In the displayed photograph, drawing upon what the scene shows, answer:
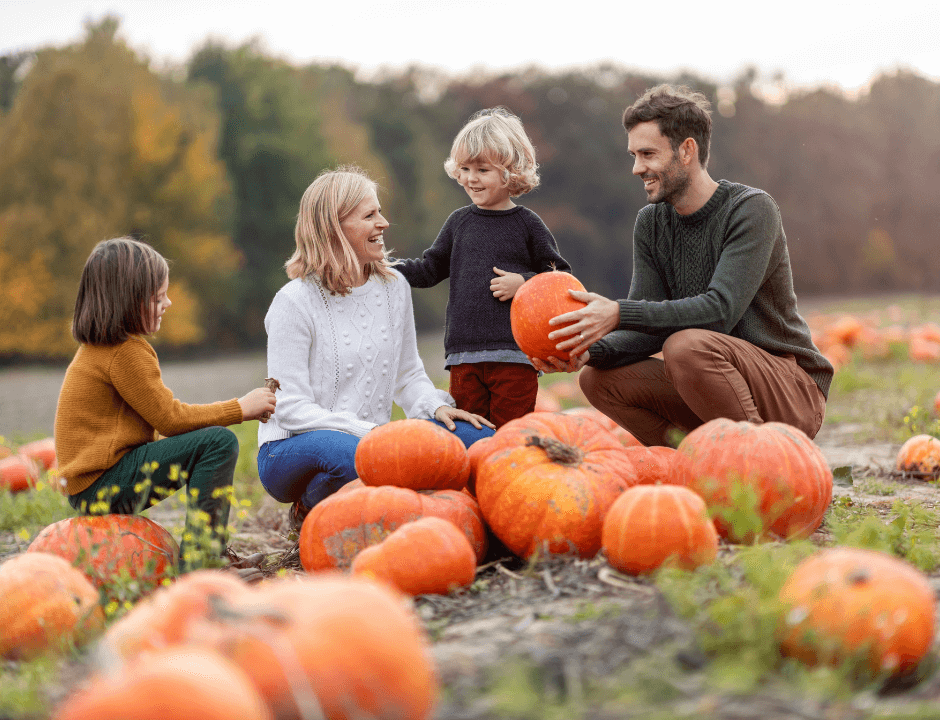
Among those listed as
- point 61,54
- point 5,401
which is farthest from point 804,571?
point 61,54

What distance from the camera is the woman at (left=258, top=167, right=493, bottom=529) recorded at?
3973mm

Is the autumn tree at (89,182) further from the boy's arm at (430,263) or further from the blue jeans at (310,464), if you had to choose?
the blue jeans at (310,464)

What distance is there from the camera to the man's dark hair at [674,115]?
4133 mm

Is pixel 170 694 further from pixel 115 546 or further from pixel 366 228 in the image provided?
pixel 366 228

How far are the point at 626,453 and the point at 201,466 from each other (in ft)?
5.73

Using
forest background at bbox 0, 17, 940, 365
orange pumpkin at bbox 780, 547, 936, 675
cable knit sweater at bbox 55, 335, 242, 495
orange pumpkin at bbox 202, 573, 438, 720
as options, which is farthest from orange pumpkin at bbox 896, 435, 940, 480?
forest background at bbox 0, 17, 940, 365

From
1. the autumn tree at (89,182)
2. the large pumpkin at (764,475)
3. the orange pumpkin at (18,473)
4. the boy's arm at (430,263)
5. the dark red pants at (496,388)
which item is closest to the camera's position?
the large pumpkin at (764,475)

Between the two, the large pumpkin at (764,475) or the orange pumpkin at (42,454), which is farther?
the orange pumpkin at (42,454)

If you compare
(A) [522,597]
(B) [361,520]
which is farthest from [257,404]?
(A) [522,597]

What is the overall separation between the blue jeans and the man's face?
6.16ft

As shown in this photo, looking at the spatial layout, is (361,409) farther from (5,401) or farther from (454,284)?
(5,401)

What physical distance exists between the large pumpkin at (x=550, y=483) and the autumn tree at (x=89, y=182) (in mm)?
16611

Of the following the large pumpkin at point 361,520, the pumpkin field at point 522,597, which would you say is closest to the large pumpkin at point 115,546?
the pumpkin field at point 522,597

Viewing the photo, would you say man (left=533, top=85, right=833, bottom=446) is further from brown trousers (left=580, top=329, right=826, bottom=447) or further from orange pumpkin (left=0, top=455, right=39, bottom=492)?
orange pumpkin (left=0, top=455, right=39, bottom=492)
